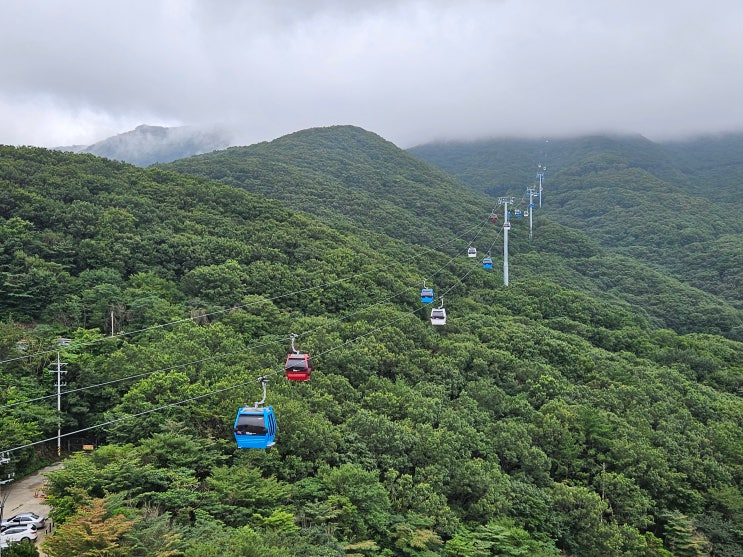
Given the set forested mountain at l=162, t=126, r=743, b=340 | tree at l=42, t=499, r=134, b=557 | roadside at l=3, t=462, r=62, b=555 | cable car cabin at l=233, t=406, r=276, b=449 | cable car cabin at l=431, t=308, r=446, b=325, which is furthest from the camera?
forested mountain at l=162, t=126, r=743, b=340

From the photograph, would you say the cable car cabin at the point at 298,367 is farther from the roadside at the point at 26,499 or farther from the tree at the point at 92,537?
the roadside at the point at 26,499

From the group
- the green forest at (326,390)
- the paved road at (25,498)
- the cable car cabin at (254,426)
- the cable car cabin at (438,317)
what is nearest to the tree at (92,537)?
the green forest at (326,390)

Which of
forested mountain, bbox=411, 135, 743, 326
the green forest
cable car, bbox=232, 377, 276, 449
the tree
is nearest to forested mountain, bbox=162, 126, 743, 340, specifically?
forested mountain, bbox=411, 135, 743, 326

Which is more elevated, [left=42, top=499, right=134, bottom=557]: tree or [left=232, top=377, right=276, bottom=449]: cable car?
[left=232, top=377, right=276, bottom=449]: cable car

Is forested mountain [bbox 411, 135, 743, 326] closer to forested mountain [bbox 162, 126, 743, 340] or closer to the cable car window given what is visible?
forested mountain [bbox 162, 126, 743, 340]

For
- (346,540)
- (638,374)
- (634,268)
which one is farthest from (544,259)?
(346,540)

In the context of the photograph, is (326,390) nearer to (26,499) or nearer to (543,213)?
(26,499)

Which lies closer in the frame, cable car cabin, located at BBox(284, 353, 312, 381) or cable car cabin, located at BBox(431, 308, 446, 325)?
cable car cabin, located at BBox(284, 353, 312, 381)
